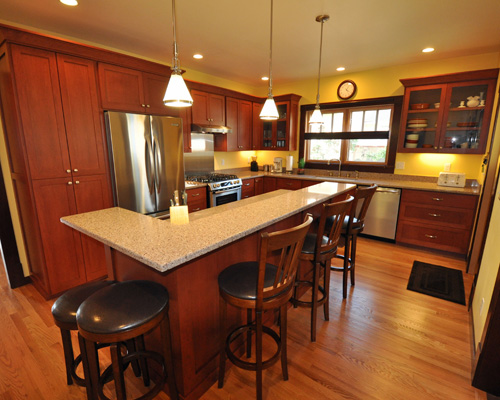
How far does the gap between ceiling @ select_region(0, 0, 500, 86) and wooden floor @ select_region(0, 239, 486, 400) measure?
274 cm

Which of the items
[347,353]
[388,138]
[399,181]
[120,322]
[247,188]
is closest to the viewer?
[120,322]

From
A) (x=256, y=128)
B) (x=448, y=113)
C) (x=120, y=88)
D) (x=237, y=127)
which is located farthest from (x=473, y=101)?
(x=120, y=88)

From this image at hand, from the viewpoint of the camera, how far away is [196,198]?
379 cm

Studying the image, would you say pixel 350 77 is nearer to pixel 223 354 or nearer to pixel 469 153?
pixel 469 153

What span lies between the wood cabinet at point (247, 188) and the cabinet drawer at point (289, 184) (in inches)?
19.5

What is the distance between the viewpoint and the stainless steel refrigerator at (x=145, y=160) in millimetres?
2850

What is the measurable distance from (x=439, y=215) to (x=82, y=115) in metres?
4.55

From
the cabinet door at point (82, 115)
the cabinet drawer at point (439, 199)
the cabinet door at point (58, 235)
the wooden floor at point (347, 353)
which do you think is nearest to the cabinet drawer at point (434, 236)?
the cabinet drawer at point (439, 199)

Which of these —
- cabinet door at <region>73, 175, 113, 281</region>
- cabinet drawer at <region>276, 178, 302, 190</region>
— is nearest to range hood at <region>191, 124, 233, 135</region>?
cabinet drawer at <region>276, 178, 302, 190</region>

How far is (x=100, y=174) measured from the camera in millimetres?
2793

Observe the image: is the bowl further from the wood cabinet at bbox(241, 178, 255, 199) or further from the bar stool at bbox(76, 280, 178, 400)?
the bar stool at bbox(76, 280, 178, 400)

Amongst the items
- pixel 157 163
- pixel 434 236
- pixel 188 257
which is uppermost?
pixel 157 163

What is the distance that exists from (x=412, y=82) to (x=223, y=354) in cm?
427

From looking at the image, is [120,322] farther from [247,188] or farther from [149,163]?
[247,188]
